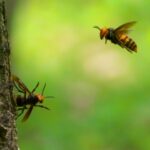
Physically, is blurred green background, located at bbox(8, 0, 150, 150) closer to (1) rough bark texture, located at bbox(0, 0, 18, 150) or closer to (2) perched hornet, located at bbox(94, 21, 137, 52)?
(2) perched hornet, located at bbox(94, 21, 137, 52)

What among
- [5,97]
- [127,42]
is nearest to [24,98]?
[5,97]

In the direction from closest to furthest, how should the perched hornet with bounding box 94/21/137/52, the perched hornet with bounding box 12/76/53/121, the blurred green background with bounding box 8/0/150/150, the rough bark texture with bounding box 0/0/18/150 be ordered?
the rough bark texture with bounding box 0/0/18/150 < the perched hornet with bounding box 12/76/53/121 < the perched hornet with bounding box 94/21/137/52 < the blurred green background with bounding box 8/0/150/150

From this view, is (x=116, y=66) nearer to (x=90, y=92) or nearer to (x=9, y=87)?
(x=90, y=92)

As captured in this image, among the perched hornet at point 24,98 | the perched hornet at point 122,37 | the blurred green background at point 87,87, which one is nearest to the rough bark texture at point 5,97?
the perched hornet at point 24,98

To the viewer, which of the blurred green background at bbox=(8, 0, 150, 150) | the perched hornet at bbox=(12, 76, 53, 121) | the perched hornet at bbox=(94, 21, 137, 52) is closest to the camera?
the perched hornet at bbox=(12, 76, 53, 121)

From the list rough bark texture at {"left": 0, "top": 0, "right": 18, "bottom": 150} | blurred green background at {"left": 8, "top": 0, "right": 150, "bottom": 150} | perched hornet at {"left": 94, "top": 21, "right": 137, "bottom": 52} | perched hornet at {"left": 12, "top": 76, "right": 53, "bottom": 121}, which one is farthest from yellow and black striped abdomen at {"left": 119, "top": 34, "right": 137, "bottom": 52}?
blurred green background at {"left": 8, "top": 0, "right": 150, "bottom": 150}

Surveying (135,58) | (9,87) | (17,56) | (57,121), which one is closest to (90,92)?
(135,58)
